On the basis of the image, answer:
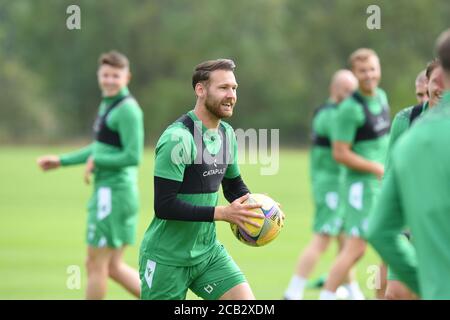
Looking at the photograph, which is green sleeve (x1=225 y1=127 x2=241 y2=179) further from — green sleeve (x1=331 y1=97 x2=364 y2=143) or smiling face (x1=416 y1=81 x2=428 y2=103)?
green sleeve (x1=331 y1=97 x2=364 y2=143)

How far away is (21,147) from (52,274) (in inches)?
1633

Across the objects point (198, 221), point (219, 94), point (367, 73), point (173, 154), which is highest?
point (367, 73)

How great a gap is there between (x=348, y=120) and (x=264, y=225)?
3.71 meters

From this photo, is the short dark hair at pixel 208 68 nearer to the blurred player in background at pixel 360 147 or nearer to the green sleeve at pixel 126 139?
the green sleeve at pixel 126 139

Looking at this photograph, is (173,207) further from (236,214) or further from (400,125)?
(400,125)

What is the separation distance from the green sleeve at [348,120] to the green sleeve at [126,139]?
2066 mm

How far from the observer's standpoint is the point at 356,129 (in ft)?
31.7

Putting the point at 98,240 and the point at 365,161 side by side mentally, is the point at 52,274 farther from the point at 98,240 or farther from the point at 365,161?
the point at 365,161

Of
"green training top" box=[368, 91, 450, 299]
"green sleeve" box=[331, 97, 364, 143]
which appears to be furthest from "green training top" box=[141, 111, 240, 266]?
"green sleeve" box=[331, 97, 364, 143]

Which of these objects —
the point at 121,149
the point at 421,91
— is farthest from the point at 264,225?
the point at 121,149

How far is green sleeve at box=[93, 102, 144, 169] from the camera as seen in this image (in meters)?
8.77

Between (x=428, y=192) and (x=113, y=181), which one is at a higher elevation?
(x=428, y=192)

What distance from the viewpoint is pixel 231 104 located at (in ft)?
20.2

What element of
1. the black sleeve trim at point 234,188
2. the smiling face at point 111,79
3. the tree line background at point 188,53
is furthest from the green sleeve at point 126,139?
the tree line background at point 188,53
